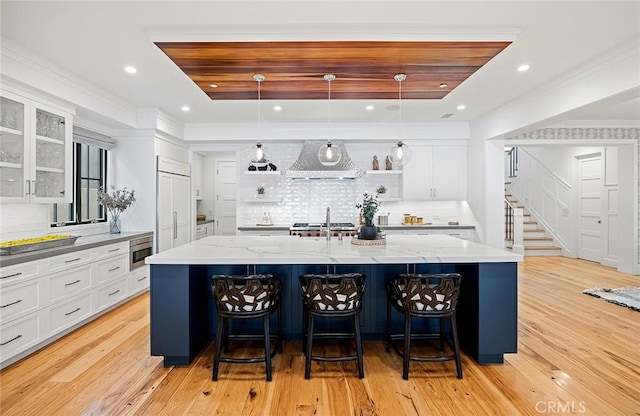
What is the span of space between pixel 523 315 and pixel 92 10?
4909 millimetres

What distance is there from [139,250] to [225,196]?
3520 millimetres

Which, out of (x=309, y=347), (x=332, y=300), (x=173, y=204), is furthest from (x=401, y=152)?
(x=173, y=204)

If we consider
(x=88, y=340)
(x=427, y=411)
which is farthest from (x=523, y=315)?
(x=88, y=340)

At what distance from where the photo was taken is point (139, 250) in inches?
184

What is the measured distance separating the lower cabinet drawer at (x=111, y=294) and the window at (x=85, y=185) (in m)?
0.99

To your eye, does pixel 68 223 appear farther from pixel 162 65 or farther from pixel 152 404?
pixel 152 404

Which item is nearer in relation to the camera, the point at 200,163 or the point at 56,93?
the point at 56,93

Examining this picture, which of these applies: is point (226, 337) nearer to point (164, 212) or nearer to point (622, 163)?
point (164, 212)

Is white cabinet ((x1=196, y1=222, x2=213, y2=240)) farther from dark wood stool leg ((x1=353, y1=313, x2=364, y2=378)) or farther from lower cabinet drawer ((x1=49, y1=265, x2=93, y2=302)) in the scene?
dark wood stool leg ((x1=353, y1=313, x2=364, y2=378))

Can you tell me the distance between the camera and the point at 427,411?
215cm

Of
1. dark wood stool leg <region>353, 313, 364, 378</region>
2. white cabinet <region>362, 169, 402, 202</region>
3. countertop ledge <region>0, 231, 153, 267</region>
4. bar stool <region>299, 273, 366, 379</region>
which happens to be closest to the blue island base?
bar stool <region>299, 273, 366, 379</region>

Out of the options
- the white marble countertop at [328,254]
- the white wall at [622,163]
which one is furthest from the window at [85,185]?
the white wall at [622,163]

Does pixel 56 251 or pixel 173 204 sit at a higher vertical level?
pixel 173 204

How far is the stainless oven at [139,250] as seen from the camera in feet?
14.8
